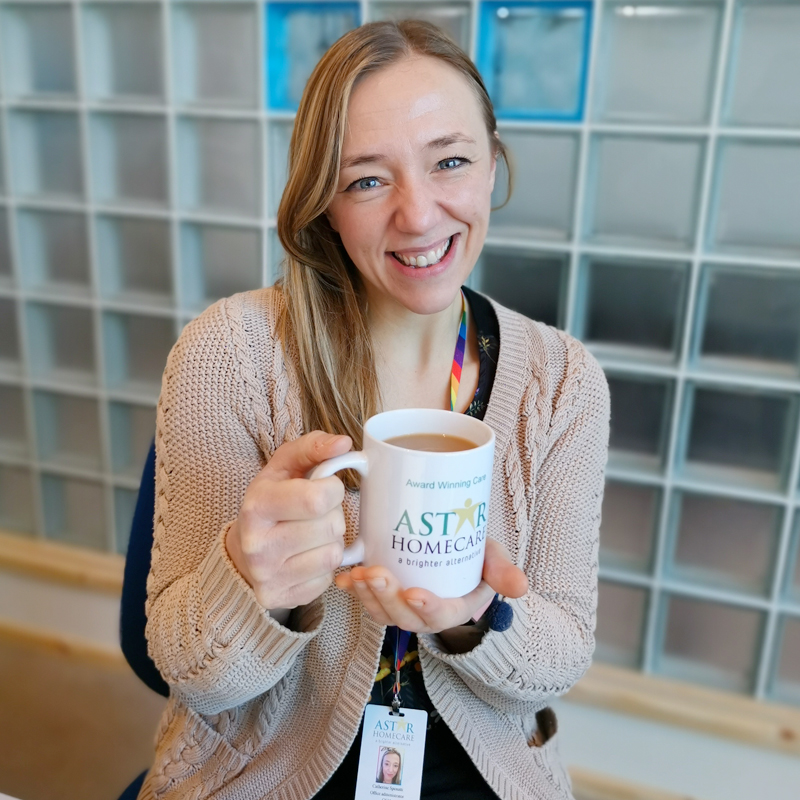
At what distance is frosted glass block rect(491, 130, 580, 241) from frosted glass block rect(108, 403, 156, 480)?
1120 mm

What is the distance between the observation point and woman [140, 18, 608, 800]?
3.25ft

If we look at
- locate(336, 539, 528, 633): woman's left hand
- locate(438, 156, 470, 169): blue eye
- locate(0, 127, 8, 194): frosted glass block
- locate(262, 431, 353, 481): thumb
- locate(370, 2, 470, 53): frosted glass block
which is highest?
locate(370, 2, 470, 53): frosted glass block

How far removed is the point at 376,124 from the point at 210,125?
111 centimetres

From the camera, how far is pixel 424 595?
2.36 ft

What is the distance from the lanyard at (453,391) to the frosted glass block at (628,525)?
768 mm

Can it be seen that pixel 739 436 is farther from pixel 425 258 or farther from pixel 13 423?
pixel 13 423

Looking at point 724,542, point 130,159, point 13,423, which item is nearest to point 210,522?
point 724,542

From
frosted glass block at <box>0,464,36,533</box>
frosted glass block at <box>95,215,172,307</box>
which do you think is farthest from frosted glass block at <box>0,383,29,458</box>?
frosted glass block at <box>95,215,172,307</box>

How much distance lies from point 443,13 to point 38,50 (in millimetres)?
1065

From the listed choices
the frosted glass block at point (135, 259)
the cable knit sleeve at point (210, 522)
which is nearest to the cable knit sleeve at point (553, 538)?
the cable knit sleeve at point (210, 522)

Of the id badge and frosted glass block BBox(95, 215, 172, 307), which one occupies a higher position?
frosted glass block BBox(95, 215, 172, 307)

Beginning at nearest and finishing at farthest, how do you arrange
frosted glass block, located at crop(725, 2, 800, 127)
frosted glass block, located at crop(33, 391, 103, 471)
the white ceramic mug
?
the white ceramic mug
frosted glass block, located at crop(725, 2, 800, 127)
frosted glass block, located at crop(33, 391, 103, 471)

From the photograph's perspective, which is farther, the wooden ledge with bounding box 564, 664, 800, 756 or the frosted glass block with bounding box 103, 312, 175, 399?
the frosted glass block with bounding box 103, 312, 175, 399

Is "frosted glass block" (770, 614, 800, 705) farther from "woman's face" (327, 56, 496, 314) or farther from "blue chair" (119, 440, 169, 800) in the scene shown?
"blue chair" (119, 440, 169, 800)
